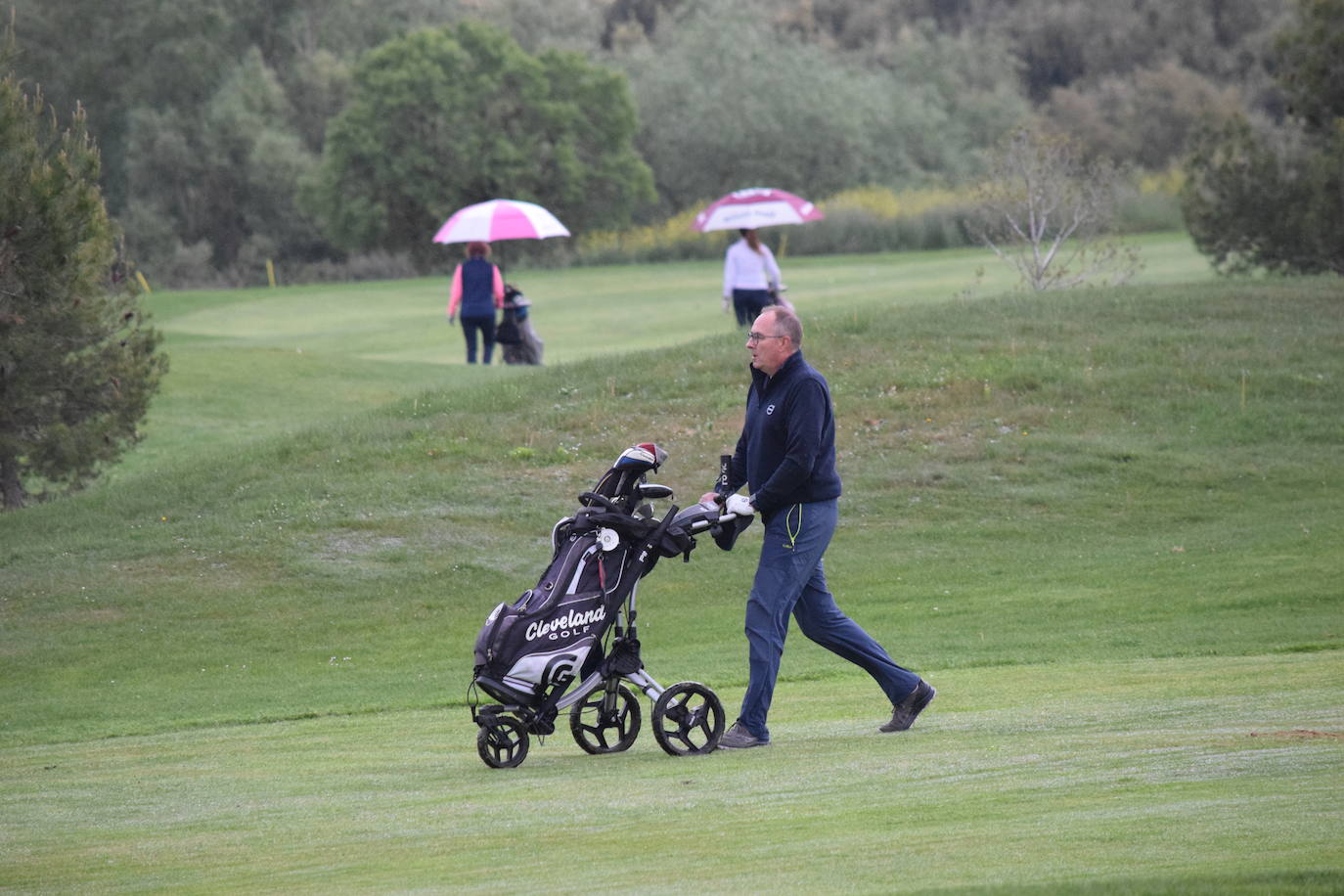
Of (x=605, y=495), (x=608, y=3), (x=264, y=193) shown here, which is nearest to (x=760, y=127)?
(x=264, y=193)

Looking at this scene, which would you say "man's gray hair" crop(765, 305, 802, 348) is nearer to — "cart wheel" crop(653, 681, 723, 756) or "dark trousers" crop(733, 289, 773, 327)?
"cart wheel" crop(653, 681, 723, 756)

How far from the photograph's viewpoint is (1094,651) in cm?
1313

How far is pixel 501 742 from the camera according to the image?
884 centimetres

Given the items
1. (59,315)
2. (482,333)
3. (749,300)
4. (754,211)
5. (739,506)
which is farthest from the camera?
(754,211)

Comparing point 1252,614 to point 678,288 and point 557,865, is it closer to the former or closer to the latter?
point 557,865

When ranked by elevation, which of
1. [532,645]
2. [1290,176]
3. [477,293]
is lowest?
[532,645]

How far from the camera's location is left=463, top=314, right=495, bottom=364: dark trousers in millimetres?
28406

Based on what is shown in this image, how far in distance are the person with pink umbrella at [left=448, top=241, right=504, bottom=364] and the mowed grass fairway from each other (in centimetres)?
133

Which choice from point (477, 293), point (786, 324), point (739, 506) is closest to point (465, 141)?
point (477, 293)

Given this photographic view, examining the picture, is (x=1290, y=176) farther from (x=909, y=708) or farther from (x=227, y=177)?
(x=227, y=177)

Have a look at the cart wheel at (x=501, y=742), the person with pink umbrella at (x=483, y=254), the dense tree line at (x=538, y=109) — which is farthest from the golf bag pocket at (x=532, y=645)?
the dense tree line at (x=538, y=109)

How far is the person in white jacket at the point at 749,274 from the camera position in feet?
80.7

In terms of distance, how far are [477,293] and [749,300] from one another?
529cm

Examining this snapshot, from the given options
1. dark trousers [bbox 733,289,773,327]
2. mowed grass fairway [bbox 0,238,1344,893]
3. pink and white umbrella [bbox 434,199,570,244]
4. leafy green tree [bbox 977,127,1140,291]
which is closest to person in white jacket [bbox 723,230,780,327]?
dark trousers [bbox 733,289,773,327]
